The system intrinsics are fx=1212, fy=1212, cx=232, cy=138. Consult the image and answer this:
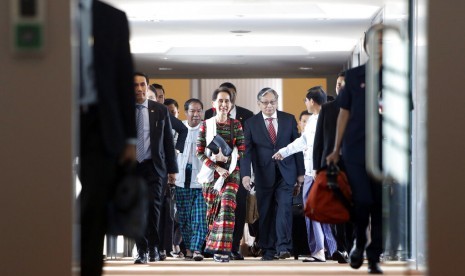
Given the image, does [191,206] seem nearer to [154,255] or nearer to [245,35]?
[154,255]

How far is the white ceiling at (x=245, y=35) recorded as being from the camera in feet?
50.3

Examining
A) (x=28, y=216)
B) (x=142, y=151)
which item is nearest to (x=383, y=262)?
(x=142, y=151)

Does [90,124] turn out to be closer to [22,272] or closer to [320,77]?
[22,272]

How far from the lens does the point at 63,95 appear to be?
231 inches

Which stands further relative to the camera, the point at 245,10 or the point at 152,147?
the point at 245,10

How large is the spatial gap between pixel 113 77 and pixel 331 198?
311cm

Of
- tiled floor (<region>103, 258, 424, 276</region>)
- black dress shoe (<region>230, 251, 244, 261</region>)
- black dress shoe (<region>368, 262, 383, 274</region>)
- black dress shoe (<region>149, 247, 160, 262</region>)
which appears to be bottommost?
black dress shoe (<region>230, 251, 244, 261</region>)

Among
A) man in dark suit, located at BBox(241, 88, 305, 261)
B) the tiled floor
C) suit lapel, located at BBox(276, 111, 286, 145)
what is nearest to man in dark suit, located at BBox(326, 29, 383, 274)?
the tiled floor

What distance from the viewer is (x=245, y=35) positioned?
1845cm

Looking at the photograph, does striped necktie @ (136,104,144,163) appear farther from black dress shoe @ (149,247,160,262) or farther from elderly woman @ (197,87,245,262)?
black dress shoe @ (149,247,160,262)

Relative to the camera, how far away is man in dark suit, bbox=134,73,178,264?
34.7 ft

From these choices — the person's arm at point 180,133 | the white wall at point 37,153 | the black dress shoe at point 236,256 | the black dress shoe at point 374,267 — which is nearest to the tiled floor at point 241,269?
the black dress shoe at point 374,267

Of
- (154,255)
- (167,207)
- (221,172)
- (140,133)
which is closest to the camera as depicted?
(140,133)

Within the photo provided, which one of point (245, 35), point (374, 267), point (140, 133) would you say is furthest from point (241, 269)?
A: point (245, 35)
